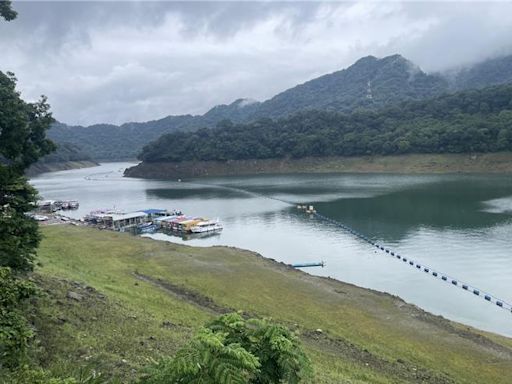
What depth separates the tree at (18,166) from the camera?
14672 millimetres

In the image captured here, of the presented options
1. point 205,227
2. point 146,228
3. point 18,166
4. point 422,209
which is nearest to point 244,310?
point 18,166

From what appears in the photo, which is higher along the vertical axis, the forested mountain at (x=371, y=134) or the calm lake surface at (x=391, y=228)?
the forested mountain at (x=371, y=134)

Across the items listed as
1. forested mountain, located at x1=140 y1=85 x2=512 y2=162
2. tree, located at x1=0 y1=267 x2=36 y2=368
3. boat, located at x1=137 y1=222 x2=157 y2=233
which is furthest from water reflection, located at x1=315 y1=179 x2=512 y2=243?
tree, located at x1=0 y1=267 x2=36 y2=368

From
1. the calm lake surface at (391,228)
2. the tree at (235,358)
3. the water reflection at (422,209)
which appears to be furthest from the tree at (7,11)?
the water reflection at (422,209)

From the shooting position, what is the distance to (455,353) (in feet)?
75.2

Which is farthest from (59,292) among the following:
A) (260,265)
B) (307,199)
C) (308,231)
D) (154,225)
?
(307,199)

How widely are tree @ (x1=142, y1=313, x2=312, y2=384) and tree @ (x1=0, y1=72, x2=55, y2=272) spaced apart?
9405 mm

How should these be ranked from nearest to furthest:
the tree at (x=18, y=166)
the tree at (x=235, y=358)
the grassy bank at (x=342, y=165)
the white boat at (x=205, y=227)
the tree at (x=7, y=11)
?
the tree at (x=235, y=358) → the tree at (x=18, y=166) → the tree at (x=7, y=11) → the white boat at (x=205, y=227) → the grassy bank at (x=342, y=165)

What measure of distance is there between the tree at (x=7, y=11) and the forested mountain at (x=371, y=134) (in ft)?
372

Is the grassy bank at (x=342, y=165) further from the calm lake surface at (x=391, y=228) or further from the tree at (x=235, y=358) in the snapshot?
the tree at (x=235, y=358)

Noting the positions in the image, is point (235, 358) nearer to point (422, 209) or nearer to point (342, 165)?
point (422, 209)

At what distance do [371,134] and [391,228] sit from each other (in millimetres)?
93791

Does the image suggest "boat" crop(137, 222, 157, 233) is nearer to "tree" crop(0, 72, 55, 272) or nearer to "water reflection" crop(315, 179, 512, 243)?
"water reflection" crop(315, 179, 512, 243)

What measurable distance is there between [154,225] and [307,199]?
27955 millimetres
